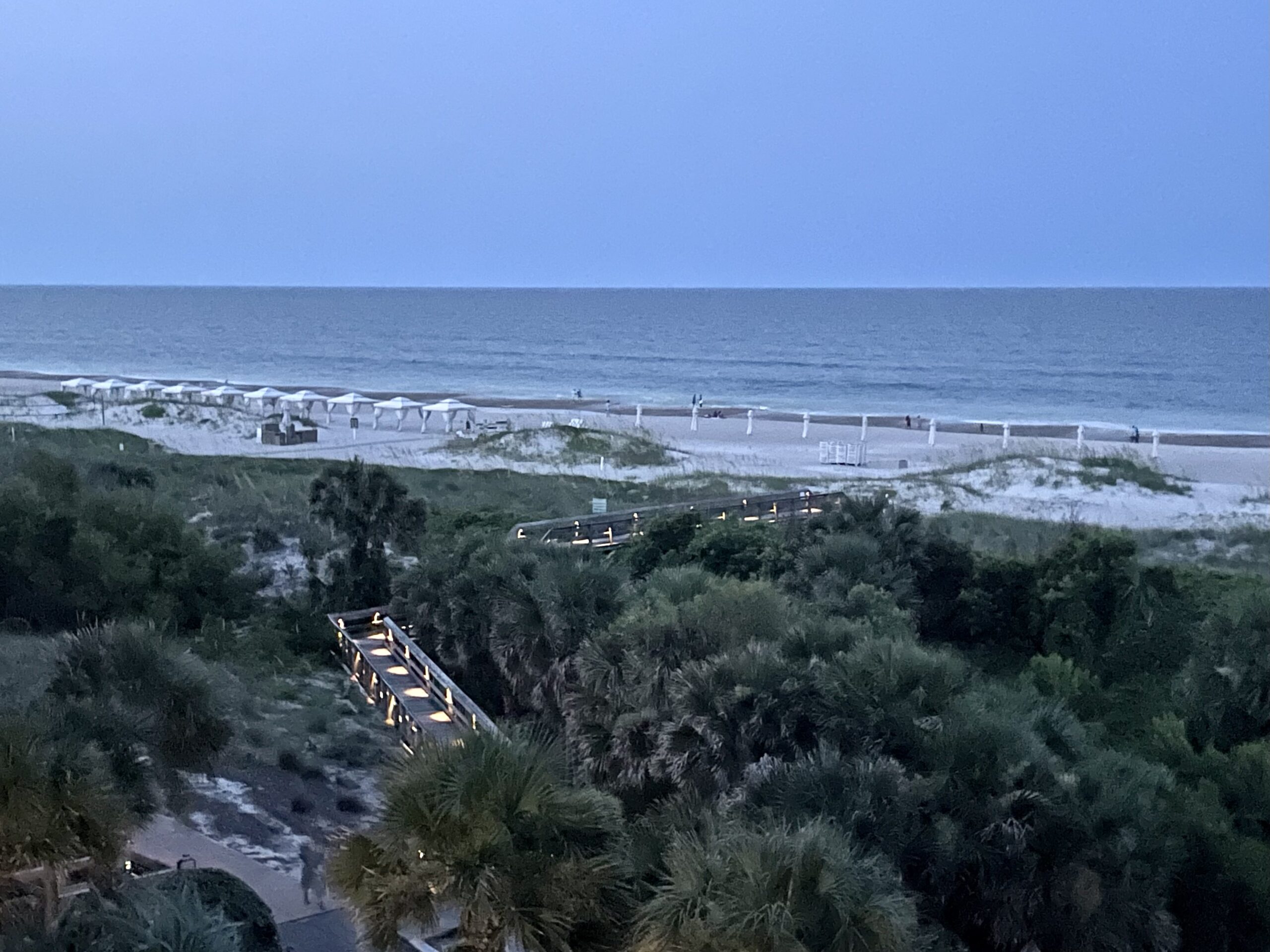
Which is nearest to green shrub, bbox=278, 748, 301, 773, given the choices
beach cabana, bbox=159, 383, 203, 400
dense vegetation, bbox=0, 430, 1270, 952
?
dense vegetation, bbox=0, 430, 1270, 952

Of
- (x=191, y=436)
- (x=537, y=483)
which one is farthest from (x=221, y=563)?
(x=191, y=436)

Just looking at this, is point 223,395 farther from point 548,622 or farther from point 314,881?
point 314,881

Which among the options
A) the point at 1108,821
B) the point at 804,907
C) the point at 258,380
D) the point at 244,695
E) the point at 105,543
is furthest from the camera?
the point at 258,380

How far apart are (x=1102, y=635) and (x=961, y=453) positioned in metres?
20.6

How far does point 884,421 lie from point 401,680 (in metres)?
37.8

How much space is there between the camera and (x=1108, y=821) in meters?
9.70

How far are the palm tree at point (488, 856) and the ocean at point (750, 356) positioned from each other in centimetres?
5355

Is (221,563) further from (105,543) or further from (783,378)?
(783,378)

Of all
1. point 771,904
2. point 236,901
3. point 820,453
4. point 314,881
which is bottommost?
point 314,881

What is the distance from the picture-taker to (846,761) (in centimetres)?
959

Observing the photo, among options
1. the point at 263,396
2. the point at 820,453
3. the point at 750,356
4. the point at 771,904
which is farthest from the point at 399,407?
the point at 750,356

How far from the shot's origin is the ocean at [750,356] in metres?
67.5

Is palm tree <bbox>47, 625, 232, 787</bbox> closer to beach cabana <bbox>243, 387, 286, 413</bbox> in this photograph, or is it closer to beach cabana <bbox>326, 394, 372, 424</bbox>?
beach cabana <bbox>326, 394, 372, 424</bbox>

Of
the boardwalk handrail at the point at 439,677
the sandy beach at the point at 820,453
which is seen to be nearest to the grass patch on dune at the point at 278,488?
the sandy beach at the point at 820,453
